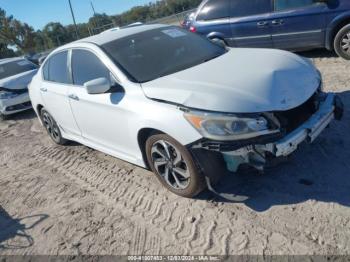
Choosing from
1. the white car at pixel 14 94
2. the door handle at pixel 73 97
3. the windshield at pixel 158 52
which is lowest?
the white car at pixel 14 94

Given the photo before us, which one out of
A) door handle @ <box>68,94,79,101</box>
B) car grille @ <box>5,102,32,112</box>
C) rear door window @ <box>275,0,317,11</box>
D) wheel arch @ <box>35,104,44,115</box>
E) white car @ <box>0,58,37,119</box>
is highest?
rear door window @ <box>275,0,317,11</box>

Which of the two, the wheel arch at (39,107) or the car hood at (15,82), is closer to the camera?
the wheel arch at (39,107)

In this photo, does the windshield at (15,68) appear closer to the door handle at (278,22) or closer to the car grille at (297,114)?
the door handle at (278,22)

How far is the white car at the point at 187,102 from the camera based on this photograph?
Answer: 10.7 ft

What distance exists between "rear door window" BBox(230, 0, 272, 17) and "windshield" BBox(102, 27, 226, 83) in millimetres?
3486

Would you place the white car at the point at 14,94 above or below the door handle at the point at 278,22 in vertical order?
below

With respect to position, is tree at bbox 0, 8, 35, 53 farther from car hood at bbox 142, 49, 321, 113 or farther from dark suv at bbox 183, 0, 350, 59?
car hood at bbox 142, 49, 321, 113

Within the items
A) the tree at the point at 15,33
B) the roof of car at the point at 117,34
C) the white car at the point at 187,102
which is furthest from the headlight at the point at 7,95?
the tree at the point at 15,33

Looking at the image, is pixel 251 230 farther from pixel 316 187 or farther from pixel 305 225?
pixel 316 187

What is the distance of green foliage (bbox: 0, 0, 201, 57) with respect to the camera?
165 ft

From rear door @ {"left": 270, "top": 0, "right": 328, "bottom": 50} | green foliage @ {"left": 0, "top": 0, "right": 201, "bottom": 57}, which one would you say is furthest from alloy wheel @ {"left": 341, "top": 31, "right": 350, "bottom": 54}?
green foliage @ {"left": 0, "top": 0, "right": 201, "bottom": 57}

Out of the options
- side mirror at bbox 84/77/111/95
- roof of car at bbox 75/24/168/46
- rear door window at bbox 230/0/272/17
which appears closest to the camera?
side mirror at bbox 84/77/111/95

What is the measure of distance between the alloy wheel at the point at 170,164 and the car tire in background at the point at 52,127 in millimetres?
2705

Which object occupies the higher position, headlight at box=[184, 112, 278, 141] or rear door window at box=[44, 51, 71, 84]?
rear door window at box=[44, 51, 71, 84]
